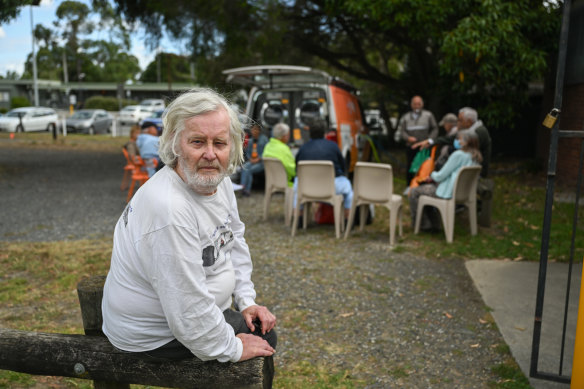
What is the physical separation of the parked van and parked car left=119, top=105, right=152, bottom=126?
29.5m

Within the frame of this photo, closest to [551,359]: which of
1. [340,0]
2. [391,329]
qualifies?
[391,329]

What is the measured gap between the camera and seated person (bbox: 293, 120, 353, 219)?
7.46 m

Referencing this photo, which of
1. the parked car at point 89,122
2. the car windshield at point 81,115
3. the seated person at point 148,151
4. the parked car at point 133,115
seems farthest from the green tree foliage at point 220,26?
the parked car at point 133,115

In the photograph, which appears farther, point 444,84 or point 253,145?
point 444,84

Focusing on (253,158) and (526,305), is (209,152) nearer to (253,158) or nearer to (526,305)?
(526,305)

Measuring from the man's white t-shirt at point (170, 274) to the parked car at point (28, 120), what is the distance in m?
30.2

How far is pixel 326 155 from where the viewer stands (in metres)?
7.47

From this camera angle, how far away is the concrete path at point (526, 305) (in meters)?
3.74

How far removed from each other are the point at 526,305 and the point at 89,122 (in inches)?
1183

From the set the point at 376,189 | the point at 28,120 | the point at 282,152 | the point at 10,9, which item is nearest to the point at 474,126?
the point at 376,189

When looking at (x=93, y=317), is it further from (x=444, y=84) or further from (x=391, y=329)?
(x=444, y=84)

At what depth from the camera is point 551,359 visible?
12.2 ft

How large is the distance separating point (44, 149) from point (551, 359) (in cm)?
2148

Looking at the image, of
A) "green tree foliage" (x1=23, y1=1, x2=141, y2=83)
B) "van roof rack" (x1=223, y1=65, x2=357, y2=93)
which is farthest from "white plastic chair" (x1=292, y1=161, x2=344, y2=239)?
"green tree foliage" (x1=23, y1=1, x2=141, y2=83)
